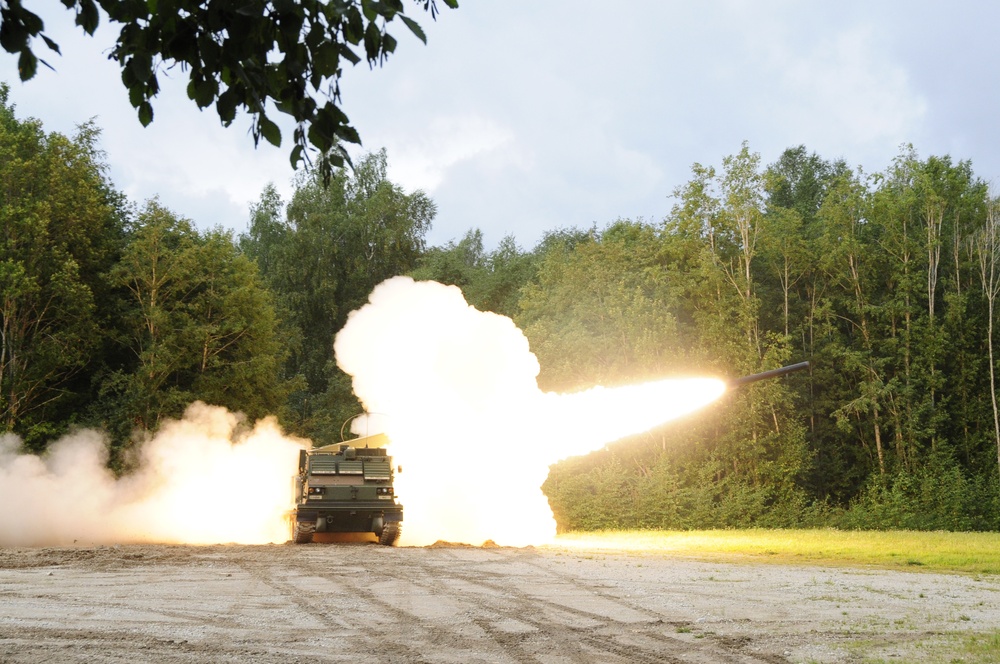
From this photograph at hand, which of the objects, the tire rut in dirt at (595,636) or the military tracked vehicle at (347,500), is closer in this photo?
the tire rut in dirt at (595,636)

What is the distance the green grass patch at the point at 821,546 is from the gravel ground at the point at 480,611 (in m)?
2.34

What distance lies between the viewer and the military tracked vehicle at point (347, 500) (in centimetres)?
2556

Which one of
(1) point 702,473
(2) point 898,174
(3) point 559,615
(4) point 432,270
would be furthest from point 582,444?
(4) point 432,270

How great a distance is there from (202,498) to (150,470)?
2.60 m

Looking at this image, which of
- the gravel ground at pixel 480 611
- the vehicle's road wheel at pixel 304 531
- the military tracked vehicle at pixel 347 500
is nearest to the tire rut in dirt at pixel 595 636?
the gravel ground at pixel 480 611

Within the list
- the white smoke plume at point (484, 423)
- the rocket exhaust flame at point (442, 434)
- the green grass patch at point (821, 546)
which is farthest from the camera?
the rocket exhaust flame at point (442, 434)

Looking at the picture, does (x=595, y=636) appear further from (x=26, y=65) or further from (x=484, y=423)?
(x=484, y=423)

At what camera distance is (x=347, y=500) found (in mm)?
25672

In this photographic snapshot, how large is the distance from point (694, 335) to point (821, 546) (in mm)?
16851

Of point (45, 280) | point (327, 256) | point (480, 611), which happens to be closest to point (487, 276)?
point (327, 256)

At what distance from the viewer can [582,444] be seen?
91.4ft

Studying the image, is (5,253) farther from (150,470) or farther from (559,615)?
(559,615)

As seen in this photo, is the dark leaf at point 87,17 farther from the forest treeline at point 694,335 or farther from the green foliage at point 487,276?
the green foliage at point 487,276

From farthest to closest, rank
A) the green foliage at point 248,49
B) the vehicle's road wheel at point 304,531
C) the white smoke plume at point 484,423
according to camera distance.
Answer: the white smoke plume at point 484,423, the vehicle's road wheel at point 304,531, the green foliage at point 248,49
